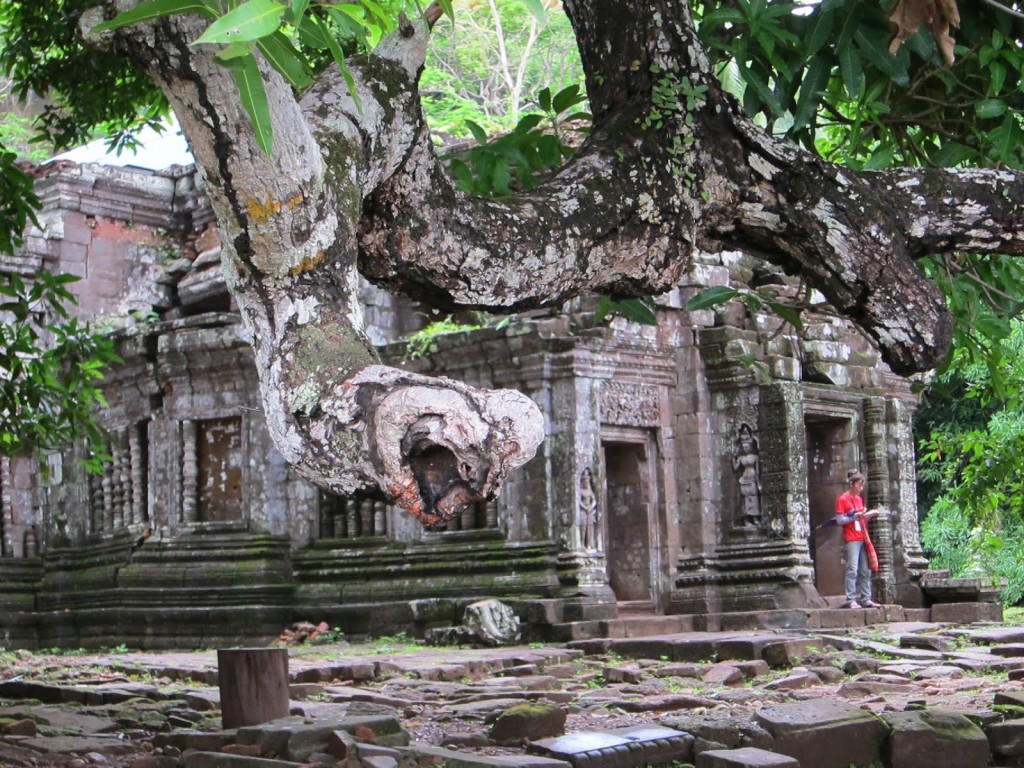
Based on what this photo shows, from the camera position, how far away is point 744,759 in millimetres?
6148

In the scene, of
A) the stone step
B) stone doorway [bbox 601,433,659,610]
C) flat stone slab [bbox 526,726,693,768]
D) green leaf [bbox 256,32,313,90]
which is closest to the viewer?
green leaf [bbox 256,32,313,90]

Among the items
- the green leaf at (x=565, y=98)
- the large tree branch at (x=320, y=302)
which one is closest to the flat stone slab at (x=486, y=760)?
the green leaf at (x=565, y=98)

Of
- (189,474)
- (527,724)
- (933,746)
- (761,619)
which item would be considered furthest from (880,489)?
(527,724)

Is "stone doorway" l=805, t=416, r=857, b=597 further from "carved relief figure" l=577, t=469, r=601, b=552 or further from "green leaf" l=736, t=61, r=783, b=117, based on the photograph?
"green leaf" l=736, t=61, r=783, b=117

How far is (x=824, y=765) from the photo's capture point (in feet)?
22.4

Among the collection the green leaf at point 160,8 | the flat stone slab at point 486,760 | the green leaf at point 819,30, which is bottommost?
the flat stone slab at point 486,760

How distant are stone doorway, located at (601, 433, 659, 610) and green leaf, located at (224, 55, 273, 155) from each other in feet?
39.3

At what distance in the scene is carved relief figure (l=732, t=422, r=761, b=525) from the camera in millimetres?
14539

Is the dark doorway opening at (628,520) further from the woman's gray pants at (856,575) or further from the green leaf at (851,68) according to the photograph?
the green leaf at (851,68)

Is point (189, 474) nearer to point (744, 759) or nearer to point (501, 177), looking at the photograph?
point (744, 759)

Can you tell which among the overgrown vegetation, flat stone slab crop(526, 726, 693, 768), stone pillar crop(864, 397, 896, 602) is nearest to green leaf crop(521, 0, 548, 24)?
flat stone slab crop(526, 726, 693, 768)

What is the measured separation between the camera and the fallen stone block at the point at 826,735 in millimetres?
6797

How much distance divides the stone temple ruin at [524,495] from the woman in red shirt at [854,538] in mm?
380

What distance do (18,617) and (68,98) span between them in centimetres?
919
